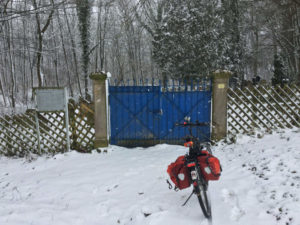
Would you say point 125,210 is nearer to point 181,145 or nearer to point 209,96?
point 181,145

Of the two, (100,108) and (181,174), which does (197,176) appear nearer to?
(181,174)

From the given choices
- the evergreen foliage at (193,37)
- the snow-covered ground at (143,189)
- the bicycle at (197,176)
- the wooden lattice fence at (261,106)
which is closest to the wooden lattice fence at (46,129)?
the snow-covered ground at (143,189)

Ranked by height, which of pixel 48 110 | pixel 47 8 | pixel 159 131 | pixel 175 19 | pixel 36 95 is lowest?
pixel 159 131

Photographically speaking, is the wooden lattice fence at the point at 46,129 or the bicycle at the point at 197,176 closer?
the bicycle at the point at 197,176

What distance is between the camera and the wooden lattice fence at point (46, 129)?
18.8 feet

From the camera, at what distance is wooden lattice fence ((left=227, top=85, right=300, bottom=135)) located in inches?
232

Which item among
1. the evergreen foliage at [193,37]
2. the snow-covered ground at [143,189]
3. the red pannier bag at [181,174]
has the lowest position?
the snow-covered ground at [143,189]

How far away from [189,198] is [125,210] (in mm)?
979

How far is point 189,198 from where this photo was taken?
10.5 feet

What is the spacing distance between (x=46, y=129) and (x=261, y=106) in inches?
240

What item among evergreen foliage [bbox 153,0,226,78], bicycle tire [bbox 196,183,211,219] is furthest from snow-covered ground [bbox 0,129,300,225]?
evergreen foliage [bbox 153,0,226,78]

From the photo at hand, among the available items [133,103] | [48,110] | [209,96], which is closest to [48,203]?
[48,110]

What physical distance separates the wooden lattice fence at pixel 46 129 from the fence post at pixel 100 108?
0.20 m

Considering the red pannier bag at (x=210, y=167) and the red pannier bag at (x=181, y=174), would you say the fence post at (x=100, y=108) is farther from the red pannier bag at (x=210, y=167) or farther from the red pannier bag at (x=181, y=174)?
the red pannier bag at (x=210, y=167)
